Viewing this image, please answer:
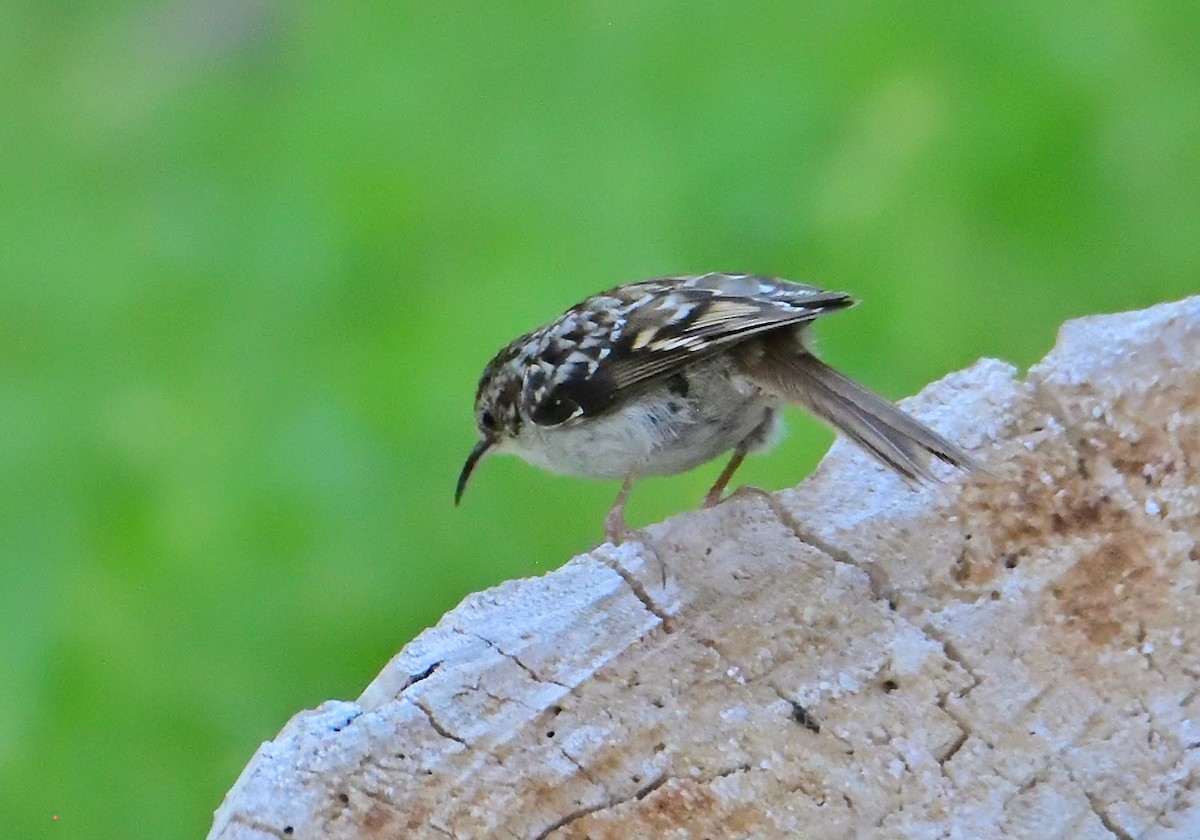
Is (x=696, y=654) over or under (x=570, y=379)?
under

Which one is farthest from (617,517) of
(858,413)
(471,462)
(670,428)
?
(471,462)

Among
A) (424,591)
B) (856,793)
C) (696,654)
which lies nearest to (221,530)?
(424,591)

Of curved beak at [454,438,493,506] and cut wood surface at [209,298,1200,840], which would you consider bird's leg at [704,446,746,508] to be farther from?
cut wood surface at [209,298,1200,840]

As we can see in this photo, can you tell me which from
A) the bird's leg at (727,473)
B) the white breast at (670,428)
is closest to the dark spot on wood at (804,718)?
the white breast at (670,428)

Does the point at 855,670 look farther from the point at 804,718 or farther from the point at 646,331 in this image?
the point at 646,331

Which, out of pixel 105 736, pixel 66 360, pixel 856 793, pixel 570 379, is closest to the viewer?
pixel 856 793

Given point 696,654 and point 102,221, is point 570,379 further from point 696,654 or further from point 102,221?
point 102,221
